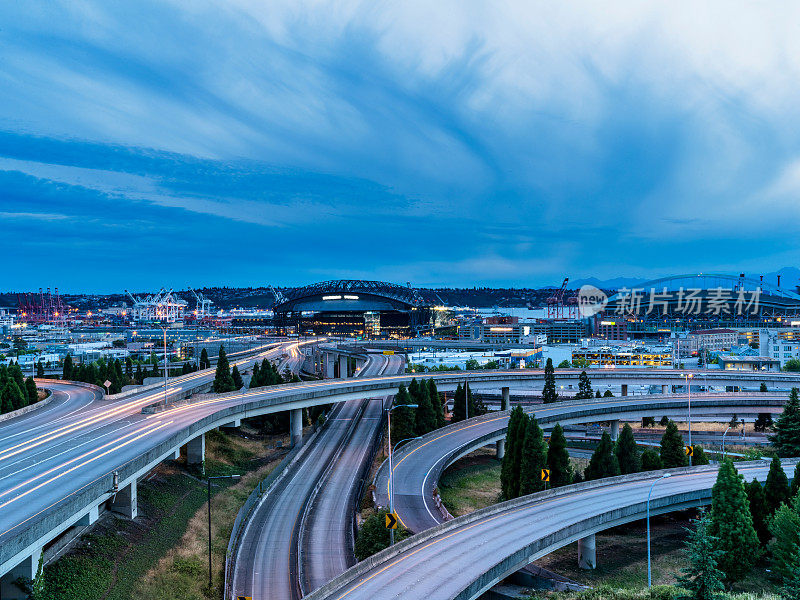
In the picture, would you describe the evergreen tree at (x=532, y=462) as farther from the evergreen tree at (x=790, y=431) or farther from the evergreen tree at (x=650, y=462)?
the evergreen tree at (x=790, y=431)

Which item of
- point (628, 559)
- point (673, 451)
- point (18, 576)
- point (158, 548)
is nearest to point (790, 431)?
point (673, 451)

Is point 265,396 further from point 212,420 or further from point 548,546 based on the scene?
point 548,546

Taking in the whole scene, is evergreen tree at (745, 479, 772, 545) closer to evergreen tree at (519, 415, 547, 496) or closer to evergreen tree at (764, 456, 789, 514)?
evergreen tree at (764, 456, 789, 514)

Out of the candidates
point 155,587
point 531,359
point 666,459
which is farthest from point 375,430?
point 531,359

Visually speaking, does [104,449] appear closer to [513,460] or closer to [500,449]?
[513,460]

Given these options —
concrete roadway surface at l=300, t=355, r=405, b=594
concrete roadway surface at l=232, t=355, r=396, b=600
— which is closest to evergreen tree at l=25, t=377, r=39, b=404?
concrete roadway surface at l=232, t=355, r=396, b=600

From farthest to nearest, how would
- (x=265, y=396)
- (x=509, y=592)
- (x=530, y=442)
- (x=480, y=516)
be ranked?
(x=265, y=396)
(x=530, y=442)
(x=480, y=516)
(x=509, y=592)
